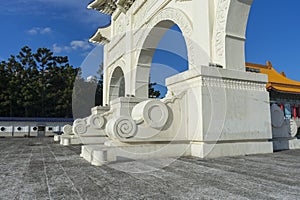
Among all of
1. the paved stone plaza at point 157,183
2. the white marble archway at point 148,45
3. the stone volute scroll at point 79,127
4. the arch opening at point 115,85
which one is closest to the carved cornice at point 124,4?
the white marble archway at point 148,45

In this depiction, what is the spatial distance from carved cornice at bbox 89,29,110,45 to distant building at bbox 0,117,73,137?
357 inches

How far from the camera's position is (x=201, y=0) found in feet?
15.9

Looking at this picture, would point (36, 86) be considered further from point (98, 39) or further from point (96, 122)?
point (96, 122)

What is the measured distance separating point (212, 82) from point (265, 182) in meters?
2.10

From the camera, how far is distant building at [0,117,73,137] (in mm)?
17500

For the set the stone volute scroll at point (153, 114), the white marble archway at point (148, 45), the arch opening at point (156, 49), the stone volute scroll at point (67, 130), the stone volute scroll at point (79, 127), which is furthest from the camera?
the stone volute scroll at point (67, 130)

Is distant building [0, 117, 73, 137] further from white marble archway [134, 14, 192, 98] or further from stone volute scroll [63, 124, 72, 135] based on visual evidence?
white marble archway [134, 14, 192, 98]

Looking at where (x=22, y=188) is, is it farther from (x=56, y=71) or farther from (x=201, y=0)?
(x=56, y=71)

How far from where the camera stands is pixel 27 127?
59.4ft

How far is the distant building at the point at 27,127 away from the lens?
17500 millimetres

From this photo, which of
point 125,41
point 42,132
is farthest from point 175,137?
point 42,132

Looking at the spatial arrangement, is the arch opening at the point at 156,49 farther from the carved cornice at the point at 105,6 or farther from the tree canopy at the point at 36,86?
the tree canopy at the point at 36,86

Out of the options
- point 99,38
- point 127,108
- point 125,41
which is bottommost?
point 127,108

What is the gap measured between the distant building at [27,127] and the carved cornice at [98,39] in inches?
357
